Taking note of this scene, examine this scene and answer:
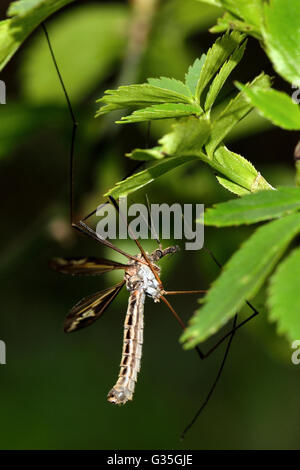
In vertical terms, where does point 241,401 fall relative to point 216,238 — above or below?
above

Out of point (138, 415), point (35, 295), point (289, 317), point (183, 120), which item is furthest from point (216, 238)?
point (35, 295)

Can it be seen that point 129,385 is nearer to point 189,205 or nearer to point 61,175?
point 189,205

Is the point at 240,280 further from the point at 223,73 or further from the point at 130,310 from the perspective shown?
the point at 130,310

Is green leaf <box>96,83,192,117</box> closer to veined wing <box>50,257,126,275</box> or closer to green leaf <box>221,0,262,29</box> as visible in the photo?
green leaf <box>221,0,262,29</box>

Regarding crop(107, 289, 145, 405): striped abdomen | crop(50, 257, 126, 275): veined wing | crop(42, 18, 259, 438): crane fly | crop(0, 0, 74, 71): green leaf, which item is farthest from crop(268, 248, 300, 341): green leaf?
crop(107, 289, 145, 405): striped abdomen

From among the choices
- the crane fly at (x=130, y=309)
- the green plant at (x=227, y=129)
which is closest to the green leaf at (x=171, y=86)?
the green plant at (x=227, y=129)

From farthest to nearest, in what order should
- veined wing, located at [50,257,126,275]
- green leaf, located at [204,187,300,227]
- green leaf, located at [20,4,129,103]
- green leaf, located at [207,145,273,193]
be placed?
green leaf, located at [20,4,129,103] → veined wing, located at [50,257,126,275] → green leaf, located at [207,145,273,193] → green leaf, located at [204,187,300,227]
